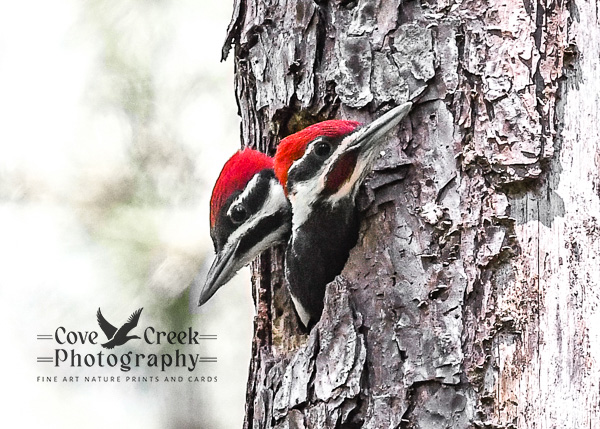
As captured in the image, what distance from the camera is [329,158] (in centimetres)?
153

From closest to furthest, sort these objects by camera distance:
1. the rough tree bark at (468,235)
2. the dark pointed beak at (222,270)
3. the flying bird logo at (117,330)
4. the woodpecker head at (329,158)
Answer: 1. the rough tree bark at (468,235)
2. the woodpecker head at (329,158)
3. the dark pointed beak at (222,270)
4. the flying bird logo at (117,330)

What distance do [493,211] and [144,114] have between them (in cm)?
198

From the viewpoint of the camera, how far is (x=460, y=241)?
57.8 inches

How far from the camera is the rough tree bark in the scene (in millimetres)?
1391

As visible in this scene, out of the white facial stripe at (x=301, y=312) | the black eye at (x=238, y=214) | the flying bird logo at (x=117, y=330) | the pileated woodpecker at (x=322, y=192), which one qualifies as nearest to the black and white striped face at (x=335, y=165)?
the pileated woodpecker at (x=322, y=192)

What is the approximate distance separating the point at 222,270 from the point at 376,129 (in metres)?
0.47

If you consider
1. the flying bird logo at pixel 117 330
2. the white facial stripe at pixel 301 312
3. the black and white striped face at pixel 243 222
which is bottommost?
the white facial stripe at pixel 301 312

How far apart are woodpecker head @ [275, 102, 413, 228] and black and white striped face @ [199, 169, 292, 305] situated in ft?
0.14

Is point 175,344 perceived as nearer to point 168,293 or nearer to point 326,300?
point 168,293

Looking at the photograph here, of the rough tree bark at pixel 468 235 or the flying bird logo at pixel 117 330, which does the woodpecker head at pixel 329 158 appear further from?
the flying bird logo at pixel 117 330

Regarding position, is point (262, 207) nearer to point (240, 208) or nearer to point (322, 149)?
point (240, 208)

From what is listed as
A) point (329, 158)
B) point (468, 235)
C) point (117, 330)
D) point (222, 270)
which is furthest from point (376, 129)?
point (117, 330)

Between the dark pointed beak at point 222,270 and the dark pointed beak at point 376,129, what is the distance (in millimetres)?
362

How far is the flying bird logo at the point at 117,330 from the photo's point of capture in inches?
116
